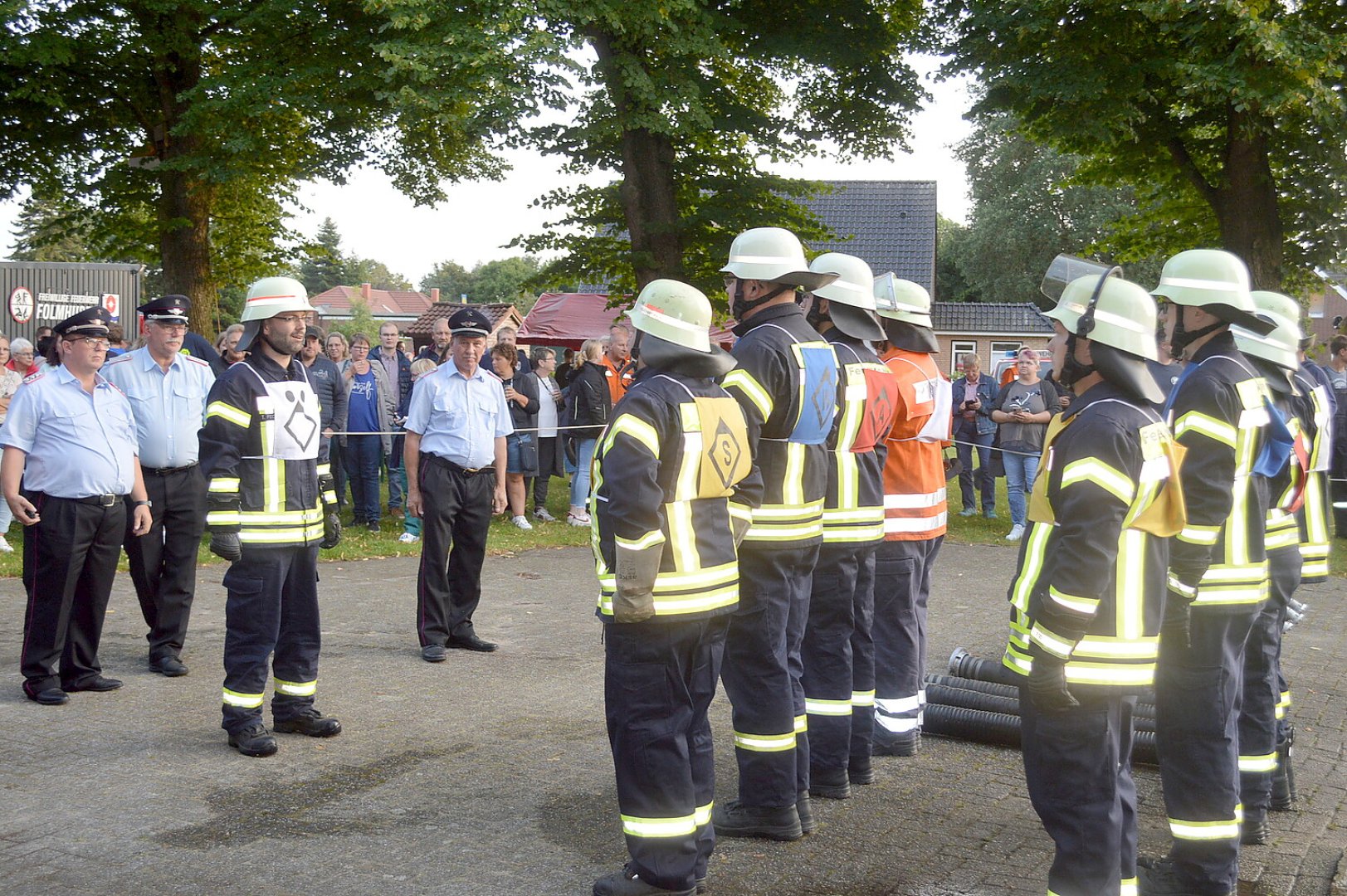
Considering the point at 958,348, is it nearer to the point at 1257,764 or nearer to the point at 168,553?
the point at 168,553

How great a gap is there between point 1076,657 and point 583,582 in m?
8.06

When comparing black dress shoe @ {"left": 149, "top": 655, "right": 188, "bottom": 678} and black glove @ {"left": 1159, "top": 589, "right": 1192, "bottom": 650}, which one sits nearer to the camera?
black glove @ {"left": 1159, "top": 589, "right": 1192, "bottom": 650}

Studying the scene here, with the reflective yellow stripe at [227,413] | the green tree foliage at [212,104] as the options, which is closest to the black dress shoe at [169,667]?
the reflective yellow stripe at [227,413]

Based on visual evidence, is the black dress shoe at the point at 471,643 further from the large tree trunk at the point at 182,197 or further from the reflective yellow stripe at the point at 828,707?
the large tree trunk at the point at 182,197

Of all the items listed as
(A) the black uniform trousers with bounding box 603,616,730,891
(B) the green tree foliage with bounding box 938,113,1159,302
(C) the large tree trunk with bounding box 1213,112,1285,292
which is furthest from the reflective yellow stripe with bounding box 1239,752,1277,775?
(B) the green tree foliage with bounding box 938,113,1159,302

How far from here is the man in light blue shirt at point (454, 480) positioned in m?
8.55

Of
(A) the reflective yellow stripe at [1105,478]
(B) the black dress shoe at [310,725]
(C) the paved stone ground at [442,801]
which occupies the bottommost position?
(C) the paved stone ground at [442,801]

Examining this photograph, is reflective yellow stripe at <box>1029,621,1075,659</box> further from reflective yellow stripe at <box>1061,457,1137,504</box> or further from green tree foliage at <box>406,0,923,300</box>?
green tree foliage at <box>406,0,923,300</box>

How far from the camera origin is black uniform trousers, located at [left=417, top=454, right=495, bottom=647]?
853 cm

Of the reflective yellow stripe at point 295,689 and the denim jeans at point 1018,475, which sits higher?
the denim jeans at point 1018,475

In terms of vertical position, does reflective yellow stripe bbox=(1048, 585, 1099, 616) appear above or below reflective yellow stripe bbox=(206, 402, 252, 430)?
below

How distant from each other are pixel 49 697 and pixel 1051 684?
592 centimetres

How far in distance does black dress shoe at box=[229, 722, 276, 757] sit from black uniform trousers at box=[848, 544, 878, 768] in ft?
9.66

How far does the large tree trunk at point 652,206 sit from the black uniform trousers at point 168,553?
1001 cm
